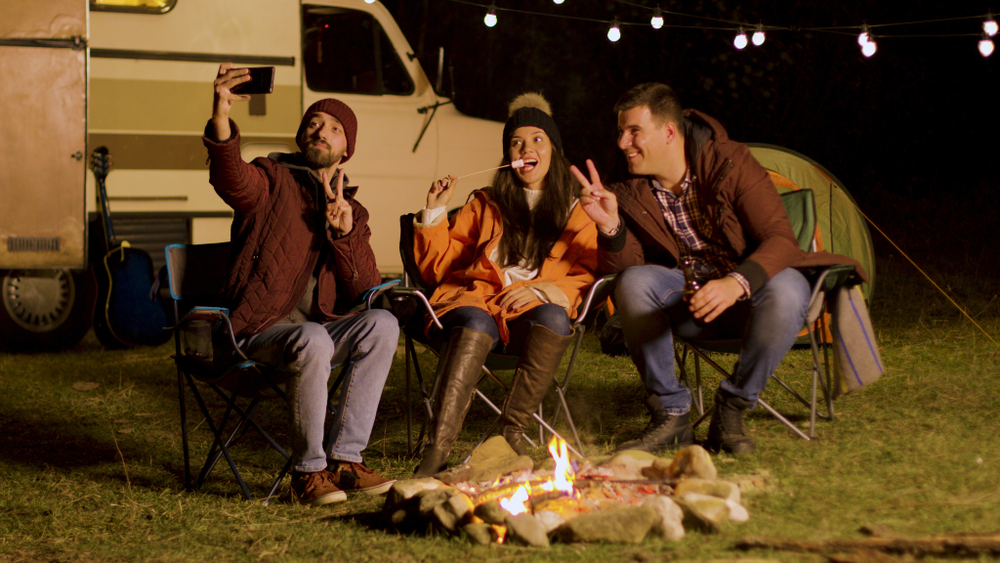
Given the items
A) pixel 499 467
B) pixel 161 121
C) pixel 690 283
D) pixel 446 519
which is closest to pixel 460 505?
Answer: pixel 446 519

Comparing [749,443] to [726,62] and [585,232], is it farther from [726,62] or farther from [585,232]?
[726,62]

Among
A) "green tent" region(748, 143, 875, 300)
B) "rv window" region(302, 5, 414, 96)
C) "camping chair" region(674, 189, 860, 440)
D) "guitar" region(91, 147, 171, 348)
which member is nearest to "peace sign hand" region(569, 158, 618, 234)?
"camping chair" region(674, 189, 860, 440)

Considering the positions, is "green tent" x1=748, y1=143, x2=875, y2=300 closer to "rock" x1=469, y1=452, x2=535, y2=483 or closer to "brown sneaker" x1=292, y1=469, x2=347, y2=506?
"rock" x1=469, y1=452, x2=535, y2=483

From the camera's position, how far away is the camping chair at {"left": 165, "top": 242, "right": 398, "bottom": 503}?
2580mm

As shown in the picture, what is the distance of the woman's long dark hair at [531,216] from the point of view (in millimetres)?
3043

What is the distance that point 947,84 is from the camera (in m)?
10.1

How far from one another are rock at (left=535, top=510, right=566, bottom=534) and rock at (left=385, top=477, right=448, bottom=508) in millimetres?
316

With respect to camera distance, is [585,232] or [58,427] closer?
[585,232]

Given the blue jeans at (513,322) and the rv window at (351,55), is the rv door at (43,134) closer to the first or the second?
the rv window at (351,55)

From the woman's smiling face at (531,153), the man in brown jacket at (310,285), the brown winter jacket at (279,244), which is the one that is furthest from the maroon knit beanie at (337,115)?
the woman's smiling face at (531,153)

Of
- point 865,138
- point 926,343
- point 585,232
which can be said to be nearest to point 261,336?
point 585,232

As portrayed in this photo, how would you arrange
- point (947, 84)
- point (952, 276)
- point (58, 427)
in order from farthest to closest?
point (947, 84) → point (952, 276) → point (58, 427)

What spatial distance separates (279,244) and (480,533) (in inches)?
45.1

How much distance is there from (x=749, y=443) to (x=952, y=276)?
488 centimetres
